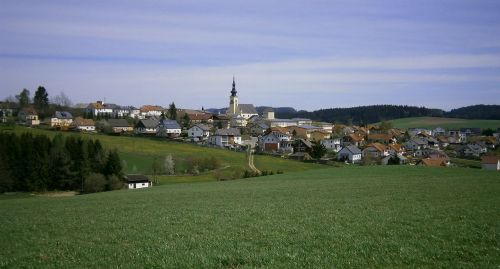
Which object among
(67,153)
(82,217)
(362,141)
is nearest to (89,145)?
(67,153)

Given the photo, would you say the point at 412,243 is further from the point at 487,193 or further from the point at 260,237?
the point at 487,193

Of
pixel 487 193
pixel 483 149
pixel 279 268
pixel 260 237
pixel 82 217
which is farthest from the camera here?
pixel 483 149

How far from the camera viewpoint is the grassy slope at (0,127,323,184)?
7588cm

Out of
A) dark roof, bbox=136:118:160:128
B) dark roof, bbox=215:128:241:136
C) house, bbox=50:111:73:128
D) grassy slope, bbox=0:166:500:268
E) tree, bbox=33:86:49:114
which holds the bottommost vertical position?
dark roof, bbox=215:128:241:136

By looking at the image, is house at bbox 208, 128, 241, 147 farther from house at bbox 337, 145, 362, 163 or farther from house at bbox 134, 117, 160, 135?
house at bbox 337, 145, 362, 163

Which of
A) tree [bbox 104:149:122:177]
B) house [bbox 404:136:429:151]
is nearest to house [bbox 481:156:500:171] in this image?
house [bbox 404:136:429:151]

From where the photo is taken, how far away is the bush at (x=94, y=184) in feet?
192

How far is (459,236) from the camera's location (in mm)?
13352

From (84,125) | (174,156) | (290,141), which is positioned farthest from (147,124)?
(174,156)

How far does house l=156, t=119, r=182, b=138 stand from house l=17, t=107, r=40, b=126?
38.1 m

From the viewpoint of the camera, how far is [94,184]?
192ft

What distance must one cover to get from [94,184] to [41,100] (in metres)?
109

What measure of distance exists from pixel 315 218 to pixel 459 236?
19.8ft

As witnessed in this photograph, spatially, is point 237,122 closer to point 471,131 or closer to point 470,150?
point 470,150
